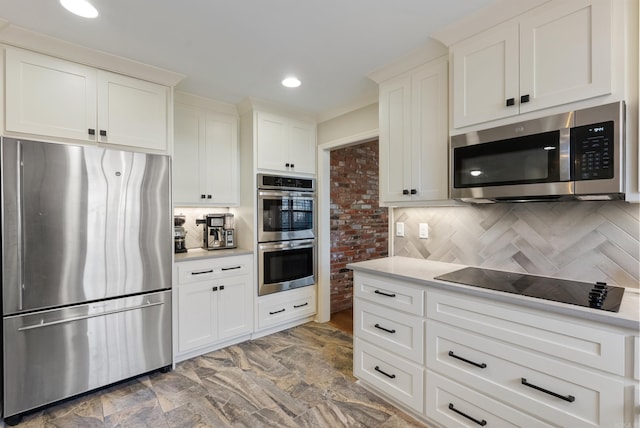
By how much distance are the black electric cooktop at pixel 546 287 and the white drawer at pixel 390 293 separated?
0.62 ft

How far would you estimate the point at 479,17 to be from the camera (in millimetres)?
1751

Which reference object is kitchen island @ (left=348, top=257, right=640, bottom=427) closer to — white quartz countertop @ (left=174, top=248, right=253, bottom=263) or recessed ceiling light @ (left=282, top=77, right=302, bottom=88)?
white quartz countertop @ (left=174, top=248, right=253, bottom=263)

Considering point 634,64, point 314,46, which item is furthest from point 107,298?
point 634,64

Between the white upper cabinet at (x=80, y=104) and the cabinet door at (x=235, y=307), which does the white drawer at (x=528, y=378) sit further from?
the white upper cabinet at (x=80, y=104)

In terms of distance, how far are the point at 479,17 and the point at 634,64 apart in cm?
79

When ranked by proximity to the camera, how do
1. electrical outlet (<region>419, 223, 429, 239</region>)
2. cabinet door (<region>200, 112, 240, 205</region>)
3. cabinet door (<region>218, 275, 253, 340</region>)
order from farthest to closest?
1. cabinet door (<region>200, 112, 240, 205</region>)
2. cabinet door (<region>218, 275, 253, 340</region>)
3. electrical outlet (<region>419, 223, 429, 239</region>)

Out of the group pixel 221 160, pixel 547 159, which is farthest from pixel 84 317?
pixel 547 159

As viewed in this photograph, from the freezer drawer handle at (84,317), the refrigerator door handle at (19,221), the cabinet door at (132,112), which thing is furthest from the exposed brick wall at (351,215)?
the refrigerator door handle at (19,221)

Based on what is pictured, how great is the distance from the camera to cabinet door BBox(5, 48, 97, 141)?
1.92 metres

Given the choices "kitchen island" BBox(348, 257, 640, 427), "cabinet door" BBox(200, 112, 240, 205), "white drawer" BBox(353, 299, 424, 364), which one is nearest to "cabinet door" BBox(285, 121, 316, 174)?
"cabinet door" BBox(200, 112, 240, 205)

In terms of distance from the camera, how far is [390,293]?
202cm

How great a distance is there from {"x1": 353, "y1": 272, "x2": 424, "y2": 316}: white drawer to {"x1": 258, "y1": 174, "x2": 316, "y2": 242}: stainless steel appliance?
1.27 m

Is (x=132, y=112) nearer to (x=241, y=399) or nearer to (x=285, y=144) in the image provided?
(x=285, y=144)

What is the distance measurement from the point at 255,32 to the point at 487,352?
7.59 ft
